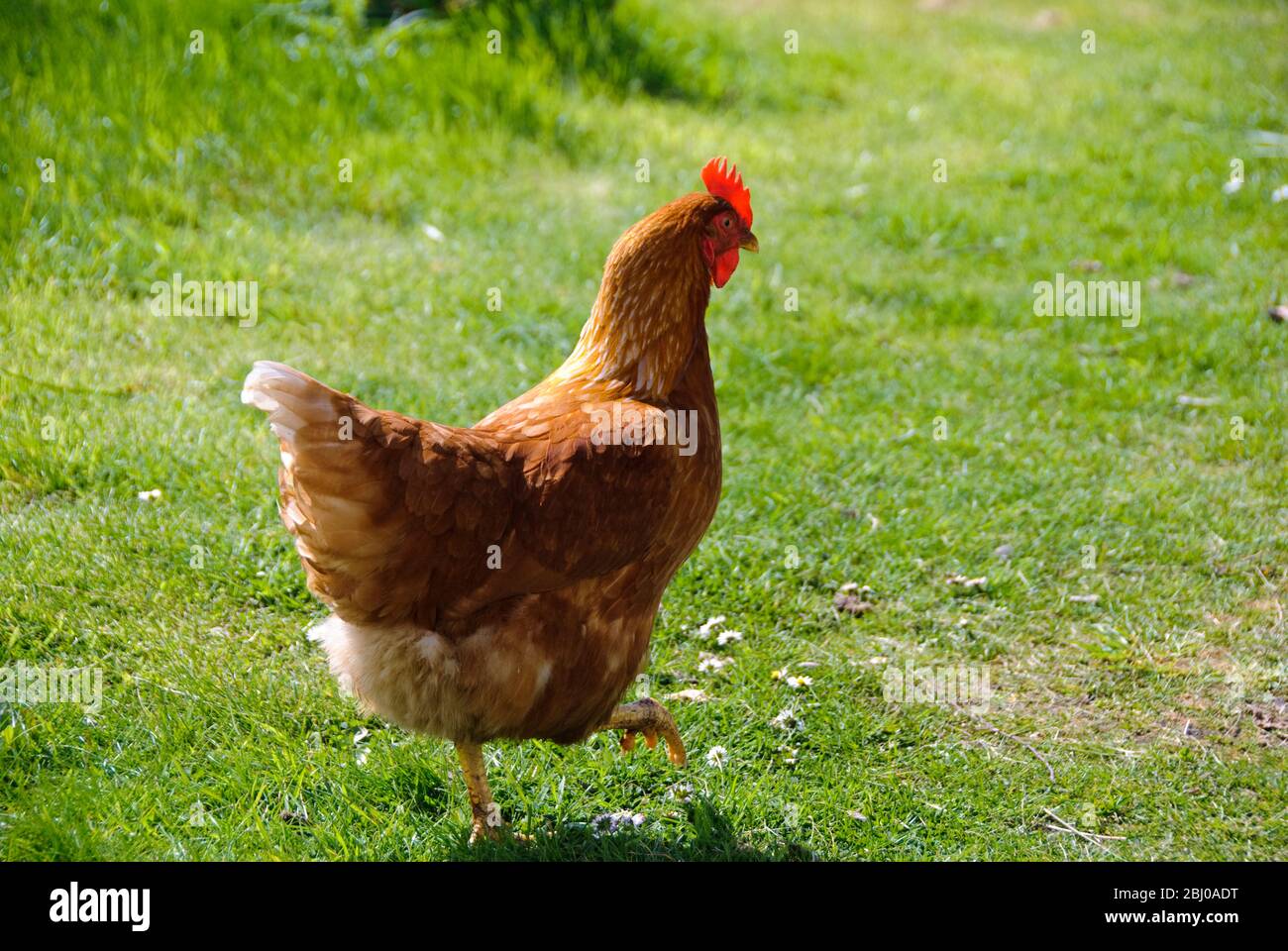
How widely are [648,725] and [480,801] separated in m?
0.58

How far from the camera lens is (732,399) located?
610 centimetres

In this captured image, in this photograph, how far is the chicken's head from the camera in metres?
3.94

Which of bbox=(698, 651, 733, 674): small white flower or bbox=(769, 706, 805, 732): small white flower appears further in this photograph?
bbox=(698, 651, 733, 674): small white flower

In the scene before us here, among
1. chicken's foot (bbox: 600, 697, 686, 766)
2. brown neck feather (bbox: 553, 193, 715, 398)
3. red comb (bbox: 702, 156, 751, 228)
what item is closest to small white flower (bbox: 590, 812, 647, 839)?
chicken's foot (bbox: 600, 697, 686, 766)

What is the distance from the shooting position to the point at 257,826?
3.57 metres

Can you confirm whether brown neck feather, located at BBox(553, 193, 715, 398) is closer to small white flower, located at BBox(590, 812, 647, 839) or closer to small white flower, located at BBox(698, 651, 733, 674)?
small white flower, located at BBox(698, 651, 733, 674)

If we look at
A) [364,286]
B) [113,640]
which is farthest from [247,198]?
[113,640]

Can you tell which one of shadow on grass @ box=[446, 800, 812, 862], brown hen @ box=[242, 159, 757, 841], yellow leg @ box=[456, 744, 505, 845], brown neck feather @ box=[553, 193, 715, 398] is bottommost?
shadow on grass @ box=[446, 800, 812, 862]

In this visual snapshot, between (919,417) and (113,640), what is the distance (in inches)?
146

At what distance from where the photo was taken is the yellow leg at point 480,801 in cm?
365

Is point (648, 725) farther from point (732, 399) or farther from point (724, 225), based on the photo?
point (732, 399)

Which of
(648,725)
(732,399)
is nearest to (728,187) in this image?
(648,725)
